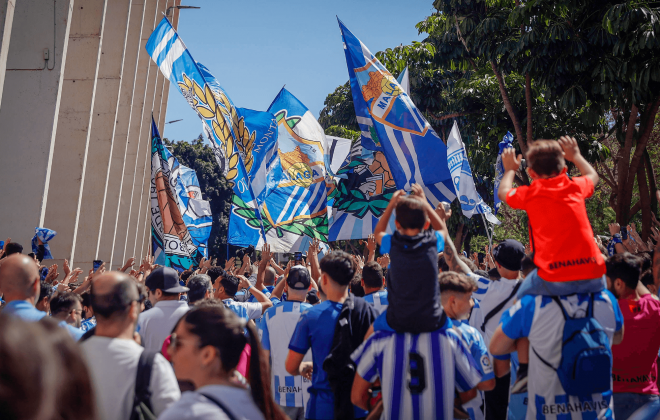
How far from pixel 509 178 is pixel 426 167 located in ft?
13.6

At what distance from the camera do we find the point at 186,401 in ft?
6.82

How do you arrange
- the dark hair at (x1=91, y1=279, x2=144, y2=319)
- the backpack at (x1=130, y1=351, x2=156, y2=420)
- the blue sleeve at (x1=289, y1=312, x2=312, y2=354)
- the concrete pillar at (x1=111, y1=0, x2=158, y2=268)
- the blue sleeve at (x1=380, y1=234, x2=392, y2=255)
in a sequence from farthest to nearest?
the concrete pillar at (x1=111, y1=0, x2=158, y2=268) → the blue sleeve at (x1=289, y1=312, x2=312, y2=354) → the blue sleeve at (x1=380, y1=234, x2=392, y2=255) → the dark hair at (x1=91, y1=279, x2=144, y2=319) → the backpack at (x1=130, y1=351, x2=156, y2=420)

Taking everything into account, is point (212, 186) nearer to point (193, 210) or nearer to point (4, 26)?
point (193, 210)

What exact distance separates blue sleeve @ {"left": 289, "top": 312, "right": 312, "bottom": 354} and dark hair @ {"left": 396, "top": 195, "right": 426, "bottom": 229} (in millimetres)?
1234

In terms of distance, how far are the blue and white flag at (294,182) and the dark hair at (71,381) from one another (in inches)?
264

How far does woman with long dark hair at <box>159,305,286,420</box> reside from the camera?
208cm

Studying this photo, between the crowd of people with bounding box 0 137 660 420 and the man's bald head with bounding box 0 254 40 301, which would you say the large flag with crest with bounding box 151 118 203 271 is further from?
the man's bald head with bounding box 0 254 40 301

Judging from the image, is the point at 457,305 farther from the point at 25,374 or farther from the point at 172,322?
the point at 25,374

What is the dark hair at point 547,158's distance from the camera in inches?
133

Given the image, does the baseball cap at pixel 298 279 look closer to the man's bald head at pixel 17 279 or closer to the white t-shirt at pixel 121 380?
the man's bald head at pixel 17 279

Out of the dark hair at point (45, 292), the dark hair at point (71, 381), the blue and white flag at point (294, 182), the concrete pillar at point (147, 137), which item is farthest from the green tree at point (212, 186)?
the dark hair at point (71, 381)

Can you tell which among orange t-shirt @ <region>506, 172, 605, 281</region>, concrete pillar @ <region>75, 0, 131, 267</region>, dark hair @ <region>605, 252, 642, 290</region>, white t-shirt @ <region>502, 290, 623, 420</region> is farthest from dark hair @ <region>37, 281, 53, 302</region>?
concrete pillar @ <region>75, 0, 131, 267</region>

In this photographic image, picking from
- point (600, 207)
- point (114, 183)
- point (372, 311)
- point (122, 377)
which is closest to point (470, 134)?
point (600, 207)

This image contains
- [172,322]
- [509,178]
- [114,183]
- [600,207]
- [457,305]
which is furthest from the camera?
[600,207]
